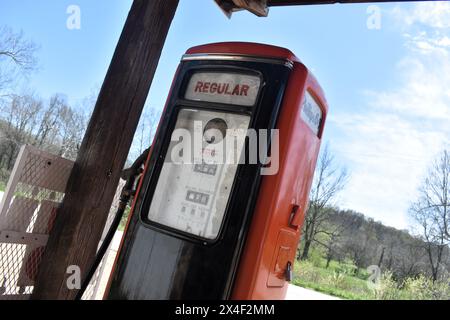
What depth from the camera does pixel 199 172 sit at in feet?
5.79

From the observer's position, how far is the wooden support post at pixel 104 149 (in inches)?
85.7

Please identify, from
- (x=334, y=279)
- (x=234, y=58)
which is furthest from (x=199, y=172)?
(x=334, y=279)

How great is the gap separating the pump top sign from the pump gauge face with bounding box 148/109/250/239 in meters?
0.07

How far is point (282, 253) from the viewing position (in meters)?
1.78

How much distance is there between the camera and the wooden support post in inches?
85.7

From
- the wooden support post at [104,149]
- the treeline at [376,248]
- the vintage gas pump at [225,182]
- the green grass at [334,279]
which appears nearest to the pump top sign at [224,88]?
the vintage gas pump at [225,182]

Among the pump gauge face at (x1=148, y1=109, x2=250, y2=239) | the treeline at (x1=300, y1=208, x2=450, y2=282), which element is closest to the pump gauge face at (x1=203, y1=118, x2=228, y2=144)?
the pump gauge face at (x1=148, y1=109, x2=250, y2=239)

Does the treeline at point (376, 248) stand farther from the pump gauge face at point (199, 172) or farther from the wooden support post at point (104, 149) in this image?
the pump gauge face at point (199, 172)

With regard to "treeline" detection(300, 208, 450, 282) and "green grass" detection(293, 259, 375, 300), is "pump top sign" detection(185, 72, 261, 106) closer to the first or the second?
"green grass" detection(293, 259, 375, 300)

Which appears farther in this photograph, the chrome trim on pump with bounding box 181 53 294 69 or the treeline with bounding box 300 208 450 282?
the treeline with bounding box 300 208 450 282

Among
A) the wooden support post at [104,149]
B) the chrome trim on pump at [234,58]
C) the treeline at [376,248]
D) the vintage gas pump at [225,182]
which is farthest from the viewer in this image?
the treeline at [376,248]
